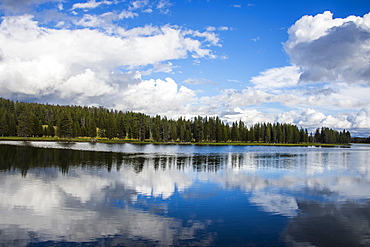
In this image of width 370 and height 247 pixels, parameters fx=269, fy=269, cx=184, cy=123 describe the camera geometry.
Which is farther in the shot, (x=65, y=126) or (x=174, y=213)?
(x=65, y=126)

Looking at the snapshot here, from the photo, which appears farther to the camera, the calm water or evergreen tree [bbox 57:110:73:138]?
evergreen tree [bbox 57:110:73:138]

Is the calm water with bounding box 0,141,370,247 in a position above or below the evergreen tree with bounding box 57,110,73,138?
below

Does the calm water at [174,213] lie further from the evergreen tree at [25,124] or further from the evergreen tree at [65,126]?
the evergreen tree at [25,124]

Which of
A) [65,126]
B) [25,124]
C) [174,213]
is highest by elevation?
[25,124]

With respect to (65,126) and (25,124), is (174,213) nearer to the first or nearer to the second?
(65,126)

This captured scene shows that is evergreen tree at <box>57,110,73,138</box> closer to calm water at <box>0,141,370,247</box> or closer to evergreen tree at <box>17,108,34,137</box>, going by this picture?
evergreen tree at <box>17,108,34,137</box>

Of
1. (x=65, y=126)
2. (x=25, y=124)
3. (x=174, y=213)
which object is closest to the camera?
(x=174, y=213)

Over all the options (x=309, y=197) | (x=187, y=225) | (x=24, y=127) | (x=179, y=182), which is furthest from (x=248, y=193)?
(x=24, y=127)

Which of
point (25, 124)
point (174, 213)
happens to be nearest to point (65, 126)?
point (25, 124)

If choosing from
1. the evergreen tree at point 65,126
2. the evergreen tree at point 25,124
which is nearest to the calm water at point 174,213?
the evergreen tree at point 65,126

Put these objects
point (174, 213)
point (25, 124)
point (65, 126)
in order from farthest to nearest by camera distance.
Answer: point (65, 126), point (25, 124), point (174, 213)

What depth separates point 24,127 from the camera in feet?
466

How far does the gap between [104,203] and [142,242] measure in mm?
7816

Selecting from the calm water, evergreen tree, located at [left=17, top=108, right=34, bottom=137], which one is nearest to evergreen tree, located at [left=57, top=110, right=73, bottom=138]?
evergreen tree, located at [left=17, top=108, right=34, bottom=137]
